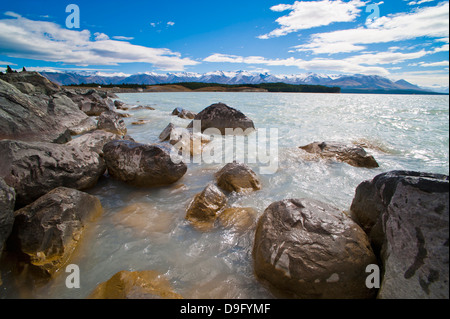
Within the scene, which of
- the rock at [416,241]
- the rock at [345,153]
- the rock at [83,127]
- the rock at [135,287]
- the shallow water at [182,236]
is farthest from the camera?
the rock at [83,127]

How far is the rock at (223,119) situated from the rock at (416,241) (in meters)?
8.57

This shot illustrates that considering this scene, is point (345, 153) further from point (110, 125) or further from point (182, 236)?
Result: point (110, 125)

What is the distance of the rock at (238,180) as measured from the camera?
4.73 metres

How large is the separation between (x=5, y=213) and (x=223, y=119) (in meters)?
8.83

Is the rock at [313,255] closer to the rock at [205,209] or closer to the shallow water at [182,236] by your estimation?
the shallow water at [182,236]

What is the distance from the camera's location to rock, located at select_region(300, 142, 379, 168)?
21.5ft

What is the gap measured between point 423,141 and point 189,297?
1307cm

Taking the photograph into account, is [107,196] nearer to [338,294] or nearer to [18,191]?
[18,191]

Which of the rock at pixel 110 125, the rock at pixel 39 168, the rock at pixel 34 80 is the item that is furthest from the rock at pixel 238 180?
the rock at pixel 34 80

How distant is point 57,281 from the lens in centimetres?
256

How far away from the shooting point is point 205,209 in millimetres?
3795

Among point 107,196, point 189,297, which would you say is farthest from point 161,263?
point 107,196

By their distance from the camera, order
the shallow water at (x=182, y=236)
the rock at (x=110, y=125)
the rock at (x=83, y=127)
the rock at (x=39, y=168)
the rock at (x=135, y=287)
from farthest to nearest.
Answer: the rock at (x=110, y=125) → the rock at (x=83, y=127) → the rock at (x=39, y=168) → the shallow water at (x=182, y=236) → the rock at (x=135, y=287)

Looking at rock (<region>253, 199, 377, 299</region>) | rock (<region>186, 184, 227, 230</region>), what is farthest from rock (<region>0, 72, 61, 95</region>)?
rock (<region>253, 199, 377, 299</region>)
